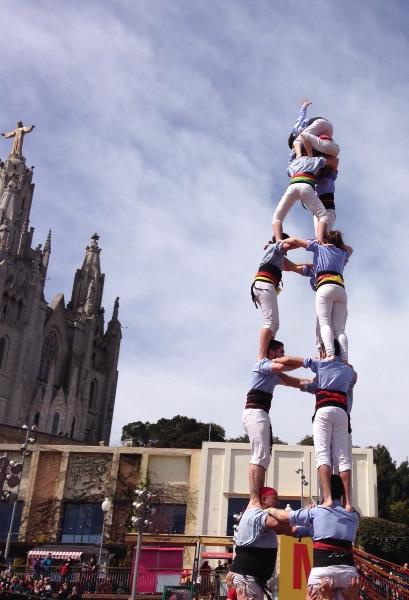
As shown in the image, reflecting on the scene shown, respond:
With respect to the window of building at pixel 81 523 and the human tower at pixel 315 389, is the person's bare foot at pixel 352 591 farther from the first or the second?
the window of building at pixel 81 523

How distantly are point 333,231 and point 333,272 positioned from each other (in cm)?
84

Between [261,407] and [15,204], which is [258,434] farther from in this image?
[15,204]

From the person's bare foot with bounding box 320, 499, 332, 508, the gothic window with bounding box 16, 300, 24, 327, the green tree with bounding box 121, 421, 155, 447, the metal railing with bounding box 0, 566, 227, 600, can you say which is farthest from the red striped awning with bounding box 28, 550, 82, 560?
the green tree with bounding box 121, 421, 155, 447

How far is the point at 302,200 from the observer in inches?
452

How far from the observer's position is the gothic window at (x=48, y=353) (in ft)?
247

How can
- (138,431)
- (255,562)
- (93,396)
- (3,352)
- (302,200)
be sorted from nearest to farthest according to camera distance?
(255,562) → (302,200) → (3,352) → (93,396) → (138,431)

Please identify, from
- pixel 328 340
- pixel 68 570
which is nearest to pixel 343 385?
pixel 328 340

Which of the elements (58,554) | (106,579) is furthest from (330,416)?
(58,554)

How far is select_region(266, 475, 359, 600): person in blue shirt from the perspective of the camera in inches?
283

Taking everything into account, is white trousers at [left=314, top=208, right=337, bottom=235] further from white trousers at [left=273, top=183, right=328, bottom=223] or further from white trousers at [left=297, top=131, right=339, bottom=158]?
white trousers at [left=297, top=131, right=339, bottom=158]

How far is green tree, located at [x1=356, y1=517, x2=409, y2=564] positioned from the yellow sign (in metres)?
29.2

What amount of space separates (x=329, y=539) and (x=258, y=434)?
2.08 m

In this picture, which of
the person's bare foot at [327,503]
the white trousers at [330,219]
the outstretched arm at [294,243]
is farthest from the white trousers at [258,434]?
the white trousers at [330,219]

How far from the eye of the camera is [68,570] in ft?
79.0
